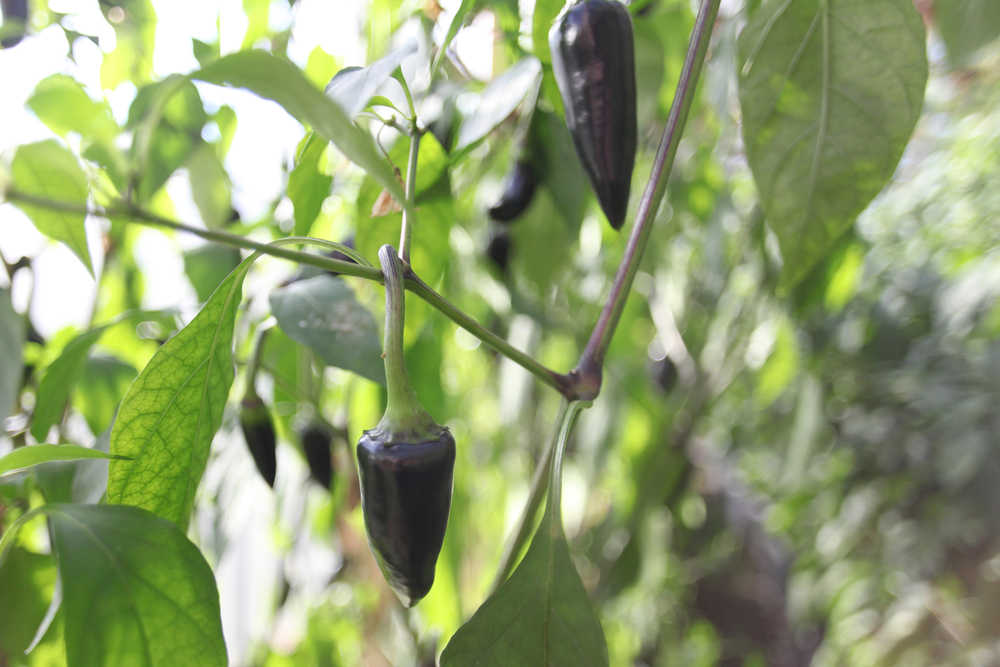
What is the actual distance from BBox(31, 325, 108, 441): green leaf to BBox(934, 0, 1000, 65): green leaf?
1.61ft

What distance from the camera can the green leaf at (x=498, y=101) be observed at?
0.32 metres

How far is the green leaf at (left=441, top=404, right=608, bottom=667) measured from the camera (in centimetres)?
26

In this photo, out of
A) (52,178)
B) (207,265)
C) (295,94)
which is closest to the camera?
(295,94)

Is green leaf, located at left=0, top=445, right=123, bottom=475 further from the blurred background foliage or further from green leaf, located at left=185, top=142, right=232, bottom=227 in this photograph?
green leaf, located at left=185, top=142, right=232, bottom=227

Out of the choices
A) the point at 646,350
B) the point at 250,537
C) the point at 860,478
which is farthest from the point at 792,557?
the point at 250,537

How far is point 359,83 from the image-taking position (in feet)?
0.88

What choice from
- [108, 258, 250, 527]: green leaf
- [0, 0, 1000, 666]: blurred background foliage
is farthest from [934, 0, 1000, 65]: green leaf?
[108, 258, 250, 527]: green leaf

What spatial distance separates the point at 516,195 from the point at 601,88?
17 centimetres

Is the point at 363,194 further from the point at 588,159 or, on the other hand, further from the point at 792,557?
the point at 792,557

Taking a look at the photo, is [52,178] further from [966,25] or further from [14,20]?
[966,25]

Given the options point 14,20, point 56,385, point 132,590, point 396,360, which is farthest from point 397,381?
point 14,20

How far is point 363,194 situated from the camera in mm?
366

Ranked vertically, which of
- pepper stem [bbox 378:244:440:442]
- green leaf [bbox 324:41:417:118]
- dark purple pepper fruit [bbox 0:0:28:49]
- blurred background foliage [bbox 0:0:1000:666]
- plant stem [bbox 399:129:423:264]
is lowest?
blurred background foliage [bbox 0:0:1000:666]

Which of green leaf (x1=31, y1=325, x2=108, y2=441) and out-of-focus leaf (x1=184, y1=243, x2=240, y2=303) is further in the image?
out-of-focus leaf (x1=184, y1=243, x2=240, y2=303)
